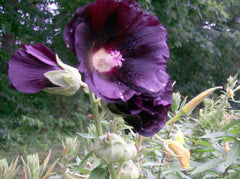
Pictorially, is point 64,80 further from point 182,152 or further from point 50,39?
point 50,39

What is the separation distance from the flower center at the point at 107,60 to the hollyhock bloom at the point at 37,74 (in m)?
0.06

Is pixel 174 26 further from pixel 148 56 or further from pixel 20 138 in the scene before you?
pixel 148 56

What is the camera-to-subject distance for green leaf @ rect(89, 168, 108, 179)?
1.90ft

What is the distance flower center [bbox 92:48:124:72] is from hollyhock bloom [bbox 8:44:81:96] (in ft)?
0.21

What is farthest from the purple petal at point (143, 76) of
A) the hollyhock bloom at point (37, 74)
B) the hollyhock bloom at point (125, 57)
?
the hollyhock bloom at point (37, 74)

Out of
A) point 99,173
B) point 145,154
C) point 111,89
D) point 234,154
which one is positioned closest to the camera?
point 111,89

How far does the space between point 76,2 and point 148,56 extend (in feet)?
11.2

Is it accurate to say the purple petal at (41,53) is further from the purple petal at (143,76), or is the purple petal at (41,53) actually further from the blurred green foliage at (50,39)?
the blurred green foliage at (50,39)

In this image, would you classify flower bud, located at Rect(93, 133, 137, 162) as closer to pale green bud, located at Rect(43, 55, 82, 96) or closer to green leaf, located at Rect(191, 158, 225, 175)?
pale green bud, located at Rect(43, 55, 82, 96)

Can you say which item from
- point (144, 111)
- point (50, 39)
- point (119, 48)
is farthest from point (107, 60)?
point (50, 39)

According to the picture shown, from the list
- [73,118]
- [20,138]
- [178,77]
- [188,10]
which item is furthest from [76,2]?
[178,77]

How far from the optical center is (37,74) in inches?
20.0

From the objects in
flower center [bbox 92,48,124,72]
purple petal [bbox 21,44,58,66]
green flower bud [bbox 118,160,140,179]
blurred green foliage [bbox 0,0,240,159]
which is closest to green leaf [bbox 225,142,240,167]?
green flower bud [bbox 118,160,140,179]

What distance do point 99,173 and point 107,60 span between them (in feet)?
0.81
